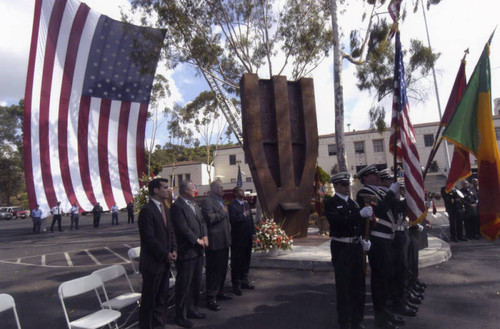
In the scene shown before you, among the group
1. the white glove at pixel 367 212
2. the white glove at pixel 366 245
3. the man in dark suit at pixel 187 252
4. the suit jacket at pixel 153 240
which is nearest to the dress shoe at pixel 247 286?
the man in dark suit at pixel 187 252

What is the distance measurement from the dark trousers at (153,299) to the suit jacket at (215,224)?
3.27 feet

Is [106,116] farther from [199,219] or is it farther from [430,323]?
[430,323]

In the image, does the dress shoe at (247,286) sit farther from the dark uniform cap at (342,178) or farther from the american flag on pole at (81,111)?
the american flag on pole at (81,111)

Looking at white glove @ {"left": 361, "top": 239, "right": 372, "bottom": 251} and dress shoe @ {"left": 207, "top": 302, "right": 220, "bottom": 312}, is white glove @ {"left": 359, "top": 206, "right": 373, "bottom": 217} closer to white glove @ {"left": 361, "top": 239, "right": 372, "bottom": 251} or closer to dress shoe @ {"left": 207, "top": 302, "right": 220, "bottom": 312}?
white glove @ {"left": 361, "top": 239, "right": 372, "bottom": 251}

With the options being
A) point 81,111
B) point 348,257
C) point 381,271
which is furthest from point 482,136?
point 81,111

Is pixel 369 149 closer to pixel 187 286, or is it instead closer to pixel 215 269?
pixel 215 269

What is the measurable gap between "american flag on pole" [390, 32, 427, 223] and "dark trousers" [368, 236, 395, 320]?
0.54 meters

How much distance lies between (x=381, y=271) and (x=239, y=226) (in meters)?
2.35

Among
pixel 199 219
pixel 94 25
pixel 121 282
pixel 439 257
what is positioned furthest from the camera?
pixel 94 25

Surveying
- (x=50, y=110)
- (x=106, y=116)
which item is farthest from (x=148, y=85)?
(x=50, y=110)

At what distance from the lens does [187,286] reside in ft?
13.2

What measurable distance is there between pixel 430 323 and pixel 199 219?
3.00 meters

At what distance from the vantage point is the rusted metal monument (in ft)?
28.9

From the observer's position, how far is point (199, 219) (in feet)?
14.5
